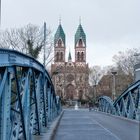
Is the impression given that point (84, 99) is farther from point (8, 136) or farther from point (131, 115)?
point (8, 136)

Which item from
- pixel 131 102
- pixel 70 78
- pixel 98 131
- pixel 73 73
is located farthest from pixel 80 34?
pixel 98 131

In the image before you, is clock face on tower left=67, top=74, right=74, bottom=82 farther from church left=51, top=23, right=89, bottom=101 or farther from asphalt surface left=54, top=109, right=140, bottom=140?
asphalt surface left=54, top=109, right=140, bottom=140

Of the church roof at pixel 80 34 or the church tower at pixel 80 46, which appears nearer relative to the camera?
the church tower at pixel 80 46

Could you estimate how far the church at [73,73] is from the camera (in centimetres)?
12988

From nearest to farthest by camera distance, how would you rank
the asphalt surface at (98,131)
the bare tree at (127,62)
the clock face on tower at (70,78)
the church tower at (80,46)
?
the asphalt surface at (98,131)
the bare tree at (127,62)
the clock face on tower at (70,78)
the church tower at (80,46)

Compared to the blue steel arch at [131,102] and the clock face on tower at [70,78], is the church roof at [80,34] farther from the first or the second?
the blue steel arch at [131,102]

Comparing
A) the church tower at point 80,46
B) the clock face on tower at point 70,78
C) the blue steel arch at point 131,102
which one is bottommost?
the blue steel arch at point 131,102

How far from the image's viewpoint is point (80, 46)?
176500mm

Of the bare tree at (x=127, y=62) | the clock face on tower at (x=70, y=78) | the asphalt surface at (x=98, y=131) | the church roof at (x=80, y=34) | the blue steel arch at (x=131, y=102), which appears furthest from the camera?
the church roof at (x=80, y=34)

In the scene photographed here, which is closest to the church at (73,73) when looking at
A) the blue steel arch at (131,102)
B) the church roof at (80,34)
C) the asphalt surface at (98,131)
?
the church roof at (80,34)

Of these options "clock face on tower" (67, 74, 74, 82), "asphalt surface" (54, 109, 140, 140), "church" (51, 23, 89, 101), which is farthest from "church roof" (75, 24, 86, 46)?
"asphalt surface" (54, 109, 140, 140)

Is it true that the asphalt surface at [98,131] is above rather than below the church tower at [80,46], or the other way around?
below

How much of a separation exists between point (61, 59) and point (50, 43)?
10269cm

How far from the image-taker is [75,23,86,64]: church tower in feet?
566
